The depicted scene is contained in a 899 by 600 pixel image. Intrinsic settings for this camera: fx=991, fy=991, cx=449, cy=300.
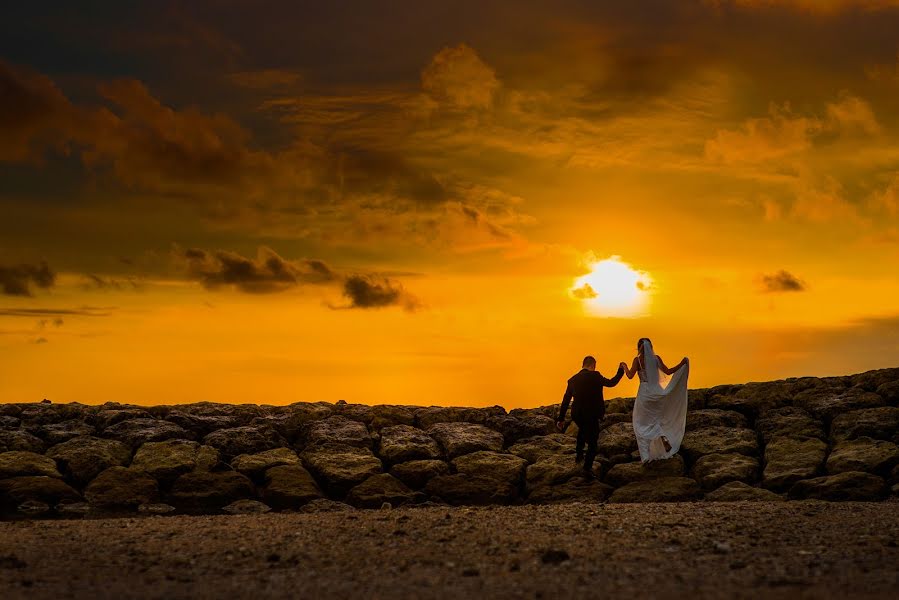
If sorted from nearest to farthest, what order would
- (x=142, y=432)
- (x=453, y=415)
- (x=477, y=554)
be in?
(x=477, y=554) < (x=142, y=432) < (x=453, y=415)

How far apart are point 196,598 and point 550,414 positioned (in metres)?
18.8

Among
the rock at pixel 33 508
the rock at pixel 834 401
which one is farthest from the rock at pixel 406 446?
the rock at pixel 834 401

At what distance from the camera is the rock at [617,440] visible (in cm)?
2706

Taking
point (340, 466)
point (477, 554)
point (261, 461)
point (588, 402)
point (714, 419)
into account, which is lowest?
point (477, 554)

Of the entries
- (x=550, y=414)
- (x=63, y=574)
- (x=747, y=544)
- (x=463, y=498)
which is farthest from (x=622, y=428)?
(x=63, y=574)

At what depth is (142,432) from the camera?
94.0 feet

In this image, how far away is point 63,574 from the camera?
15383mm

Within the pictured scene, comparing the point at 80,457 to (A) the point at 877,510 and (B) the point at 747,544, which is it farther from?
(A) the point at 877,510

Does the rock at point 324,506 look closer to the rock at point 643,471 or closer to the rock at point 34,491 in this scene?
the rock at point 34,491

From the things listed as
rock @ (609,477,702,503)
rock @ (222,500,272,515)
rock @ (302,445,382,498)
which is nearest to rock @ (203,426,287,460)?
rock @ (302,445,382,498)

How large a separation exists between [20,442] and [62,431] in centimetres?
140

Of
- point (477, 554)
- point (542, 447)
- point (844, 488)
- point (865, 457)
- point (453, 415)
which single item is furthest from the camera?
point (453, 415)

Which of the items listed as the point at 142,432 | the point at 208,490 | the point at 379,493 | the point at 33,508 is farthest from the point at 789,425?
the point at 33,508

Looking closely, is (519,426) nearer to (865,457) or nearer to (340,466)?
(340,466)
